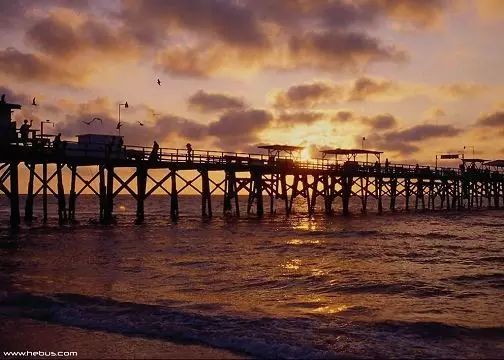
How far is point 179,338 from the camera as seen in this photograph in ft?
30.3

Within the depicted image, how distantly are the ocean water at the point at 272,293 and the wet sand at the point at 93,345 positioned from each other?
0.98 ft

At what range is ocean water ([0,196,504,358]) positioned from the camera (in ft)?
30.3

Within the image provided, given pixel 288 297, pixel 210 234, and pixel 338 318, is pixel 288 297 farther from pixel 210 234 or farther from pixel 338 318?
pixel 210 234

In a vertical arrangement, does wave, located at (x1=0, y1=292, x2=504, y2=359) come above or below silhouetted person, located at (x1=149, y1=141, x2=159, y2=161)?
below

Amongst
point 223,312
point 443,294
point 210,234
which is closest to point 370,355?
point 223,312

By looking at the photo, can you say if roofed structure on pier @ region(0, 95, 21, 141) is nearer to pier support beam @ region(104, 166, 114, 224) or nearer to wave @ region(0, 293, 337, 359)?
pier support beam @ region(104, 166, 114, 224)

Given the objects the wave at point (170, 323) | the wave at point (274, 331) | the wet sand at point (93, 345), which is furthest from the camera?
the wave at point (170, 323)

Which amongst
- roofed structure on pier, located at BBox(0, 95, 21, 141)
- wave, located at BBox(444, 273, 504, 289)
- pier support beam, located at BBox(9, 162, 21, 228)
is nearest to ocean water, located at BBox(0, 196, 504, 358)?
wave, located at BBox(444, 273, 504, 289)

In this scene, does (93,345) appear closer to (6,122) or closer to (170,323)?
(170,323)

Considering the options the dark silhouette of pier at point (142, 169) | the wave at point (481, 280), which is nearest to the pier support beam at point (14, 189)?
the dark silhouette of pier at point (142, 169)

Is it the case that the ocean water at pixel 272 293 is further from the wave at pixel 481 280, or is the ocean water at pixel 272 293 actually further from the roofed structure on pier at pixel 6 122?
the roofed structure on pier at pixel 6 122

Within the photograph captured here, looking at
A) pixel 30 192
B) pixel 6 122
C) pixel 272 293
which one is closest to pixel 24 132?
pixel 6 122

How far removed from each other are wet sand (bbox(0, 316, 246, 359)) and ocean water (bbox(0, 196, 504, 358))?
298 millimetres

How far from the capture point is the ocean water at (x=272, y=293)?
9.25 m
